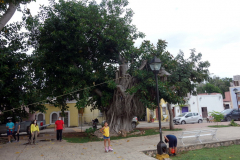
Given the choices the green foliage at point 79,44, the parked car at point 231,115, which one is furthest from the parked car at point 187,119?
the green foliage at point 79,44

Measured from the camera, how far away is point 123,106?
14.2m

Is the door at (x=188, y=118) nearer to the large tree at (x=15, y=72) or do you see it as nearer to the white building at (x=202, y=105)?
the white building at (x=202, y=105)

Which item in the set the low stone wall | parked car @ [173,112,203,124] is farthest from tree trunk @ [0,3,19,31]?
parked car @ [173,112,203,124]

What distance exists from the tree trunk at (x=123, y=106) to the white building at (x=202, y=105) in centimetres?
2158

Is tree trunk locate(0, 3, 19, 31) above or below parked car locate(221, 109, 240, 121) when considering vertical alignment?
above

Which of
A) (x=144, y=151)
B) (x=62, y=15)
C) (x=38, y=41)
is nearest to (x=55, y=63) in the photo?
(x=38, y=41)

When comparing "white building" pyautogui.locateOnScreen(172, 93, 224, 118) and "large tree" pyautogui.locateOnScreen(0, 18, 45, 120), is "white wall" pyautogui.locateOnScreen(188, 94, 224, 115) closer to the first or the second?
"white building" pyautogui.locateOnScreen(172, 93, 224, 118)

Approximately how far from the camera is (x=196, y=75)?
17.2 meters

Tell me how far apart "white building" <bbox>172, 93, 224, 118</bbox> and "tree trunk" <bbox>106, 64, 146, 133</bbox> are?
21584 millimetres

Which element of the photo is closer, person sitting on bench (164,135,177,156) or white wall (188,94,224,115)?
person sitting on bench (164,135,177,156)

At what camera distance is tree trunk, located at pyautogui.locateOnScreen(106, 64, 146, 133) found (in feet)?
45.9

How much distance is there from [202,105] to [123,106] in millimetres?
25708

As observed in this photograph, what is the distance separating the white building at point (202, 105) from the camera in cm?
3469

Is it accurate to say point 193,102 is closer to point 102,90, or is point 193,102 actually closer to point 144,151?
point 102,90
